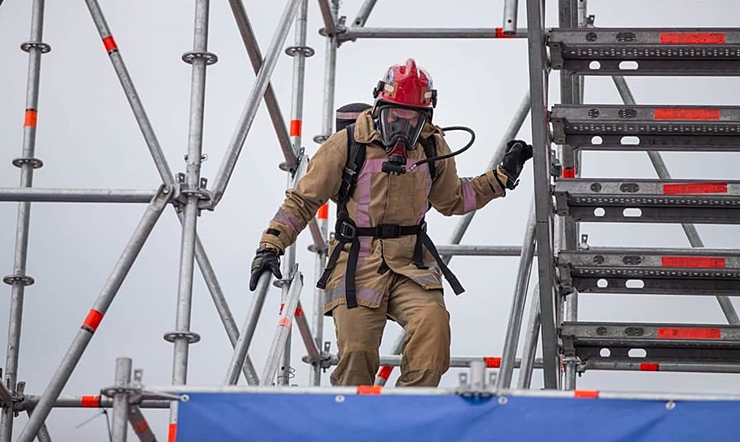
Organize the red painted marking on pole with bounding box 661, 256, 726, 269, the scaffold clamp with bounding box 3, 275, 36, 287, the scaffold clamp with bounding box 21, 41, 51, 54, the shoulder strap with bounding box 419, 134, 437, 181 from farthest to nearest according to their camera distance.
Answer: the scaffold clamp with bounding box 21, 41, 51, 54, the scaffold clamp with bounding box 3, 275, 36, 287, the shoulder strap with bounding box 419, 134, 437, 181, the red painted marking on pole with bounding box 661, 256, 726, 269

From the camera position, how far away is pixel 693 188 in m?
7.05

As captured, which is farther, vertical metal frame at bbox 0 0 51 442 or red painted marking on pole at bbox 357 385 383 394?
vertical metal frame at bbox 0 0 51 442

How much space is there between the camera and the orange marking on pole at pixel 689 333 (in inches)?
291

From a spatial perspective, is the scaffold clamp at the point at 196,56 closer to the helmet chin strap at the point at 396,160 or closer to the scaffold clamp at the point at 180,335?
the helmet chin strap at the point at 396,160

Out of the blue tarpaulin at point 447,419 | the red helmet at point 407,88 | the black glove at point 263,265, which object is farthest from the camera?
the red helmet at point 407,88

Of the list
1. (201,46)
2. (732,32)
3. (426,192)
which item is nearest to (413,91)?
(426,192)

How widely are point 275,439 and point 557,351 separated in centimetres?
288

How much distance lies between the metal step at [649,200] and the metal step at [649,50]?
0.58 meters

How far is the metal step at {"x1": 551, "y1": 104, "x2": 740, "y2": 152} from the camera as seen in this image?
7.03m

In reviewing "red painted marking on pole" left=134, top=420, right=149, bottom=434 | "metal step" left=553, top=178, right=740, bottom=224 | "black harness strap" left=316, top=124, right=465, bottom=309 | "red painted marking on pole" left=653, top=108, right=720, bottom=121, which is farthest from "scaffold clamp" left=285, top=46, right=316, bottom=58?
"red painted marking on pole" left=134, top=420, right=149, bottom=434

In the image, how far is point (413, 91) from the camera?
7.31 metres

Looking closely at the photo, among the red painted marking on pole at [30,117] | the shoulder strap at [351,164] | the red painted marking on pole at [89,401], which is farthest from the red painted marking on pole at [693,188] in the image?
the red painted marking on pole at [30,117]

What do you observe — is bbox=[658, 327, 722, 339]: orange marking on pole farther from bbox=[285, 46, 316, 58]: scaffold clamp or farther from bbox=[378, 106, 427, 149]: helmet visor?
bbox=[285, 46, 316, 58]: scaffold clamp

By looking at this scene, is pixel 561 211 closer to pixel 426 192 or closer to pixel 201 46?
pixel 426 192
